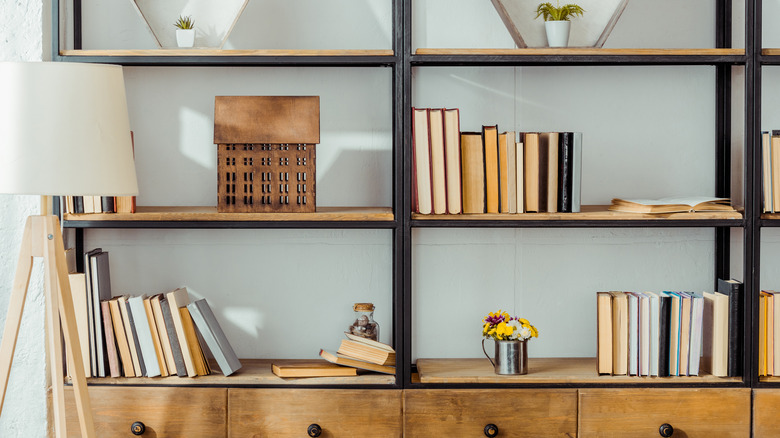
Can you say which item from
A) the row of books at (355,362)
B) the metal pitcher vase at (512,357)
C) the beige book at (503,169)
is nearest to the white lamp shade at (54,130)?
the row of books at (355,362)

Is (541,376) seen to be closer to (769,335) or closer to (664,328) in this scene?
(664,328)

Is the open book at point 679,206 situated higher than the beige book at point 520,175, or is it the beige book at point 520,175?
the beige book at point 520,175

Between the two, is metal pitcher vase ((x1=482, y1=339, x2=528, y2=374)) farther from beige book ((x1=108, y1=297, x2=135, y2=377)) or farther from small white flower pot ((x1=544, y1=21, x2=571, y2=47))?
beige book ((x1=108, y1=297, x2=135, y2=377))

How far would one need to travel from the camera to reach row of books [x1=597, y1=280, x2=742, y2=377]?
2.10 metres

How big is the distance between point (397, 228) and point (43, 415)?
1284 millimetres

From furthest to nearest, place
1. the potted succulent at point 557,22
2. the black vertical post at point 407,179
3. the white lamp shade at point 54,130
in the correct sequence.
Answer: the potted succulent at point 557,22 < the black vertical post at point 407,179 < the white lamp shade at point 54,130

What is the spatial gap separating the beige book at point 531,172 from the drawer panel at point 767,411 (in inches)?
34.1

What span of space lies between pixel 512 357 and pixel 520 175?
1.82 ft

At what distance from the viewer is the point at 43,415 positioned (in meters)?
2.22

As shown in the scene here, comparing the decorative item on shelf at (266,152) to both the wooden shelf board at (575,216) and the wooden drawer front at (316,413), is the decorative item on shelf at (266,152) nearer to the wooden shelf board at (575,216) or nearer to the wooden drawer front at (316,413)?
the wooden shelf board at (575,216)

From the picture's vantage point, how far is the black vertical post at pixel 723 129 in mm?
2332

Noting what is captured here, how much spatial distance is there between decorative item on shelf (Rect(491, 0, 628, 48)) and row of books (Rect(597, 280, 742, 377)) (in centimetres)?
84

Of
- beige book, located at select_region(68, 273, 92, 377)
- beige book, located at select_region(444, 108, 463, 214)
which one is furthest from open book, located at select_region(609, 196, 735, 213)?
beige book, located at select_region(68, 273, 92, 377)

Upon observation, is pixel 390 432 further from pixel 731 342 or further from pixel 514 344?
pixel 731 342
